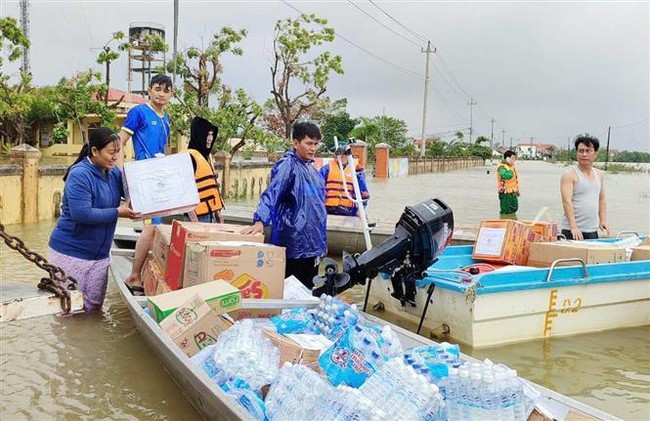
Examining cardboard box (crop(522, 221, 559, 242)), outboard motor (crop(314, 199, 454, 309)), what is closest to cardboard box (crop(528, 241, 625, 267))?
cardboard box (crop(522, 221, 559, 242))

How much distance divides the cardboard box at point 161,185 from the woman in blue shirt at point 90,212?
0.11 metres

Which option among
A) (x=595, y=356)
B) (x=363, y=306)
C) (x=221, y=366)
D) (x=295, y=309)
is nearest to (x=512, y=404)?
(x=221, y=366)

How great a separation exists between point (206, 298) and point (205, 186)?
7.00 feet

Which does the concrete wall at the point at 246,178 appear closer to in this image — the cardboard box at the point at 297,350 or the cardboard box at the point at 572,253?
the cardboard box at the point at 572,253

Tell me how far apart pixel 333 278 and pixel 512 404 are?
6.62ft

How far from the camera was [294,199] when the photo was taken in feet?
14.6

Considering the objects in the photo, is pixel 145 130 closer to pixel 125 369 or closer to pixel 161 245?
pixel 161 245

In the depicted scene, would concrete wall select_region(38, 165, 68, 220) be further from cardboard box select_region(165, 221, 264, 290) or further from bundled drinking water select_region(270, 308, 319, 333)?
bundled drinking water select_region(270, 308, 319, 333)

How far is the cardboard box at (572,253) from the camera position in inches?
210

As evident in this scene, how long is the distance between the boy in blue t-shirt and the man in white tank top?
3.75m

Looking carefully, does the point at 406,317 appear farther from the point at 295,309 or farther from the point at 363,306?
the point at 295,309

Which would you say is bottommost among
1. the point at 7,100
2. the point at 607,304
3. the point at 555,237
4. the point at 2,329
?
the point at 2,329

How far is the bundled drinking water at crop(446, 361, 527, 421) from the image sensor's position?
233 cm

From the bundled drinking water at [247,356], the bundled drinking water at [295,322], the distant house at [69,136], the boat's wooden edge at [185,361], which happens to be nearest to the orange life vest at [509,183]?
the bundled drinking water at [295,322]
